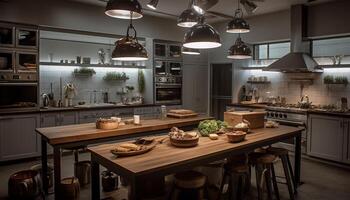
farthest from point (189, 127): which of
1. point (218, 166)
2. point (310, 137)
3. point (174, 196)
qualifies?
point (310, 137)

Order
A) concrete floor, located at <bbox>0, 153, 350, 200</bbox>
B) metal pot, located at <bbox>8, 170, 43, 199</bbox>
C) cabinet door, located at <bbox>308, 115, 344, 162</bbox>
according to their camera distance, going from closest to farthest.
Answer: metal pot, located at <bbox>8, 170, 43, 199</bbox> → concrete floor, located at <bbox>0, 153, 350, 200</bbox> → cabinet door, located at <bbox>308, 115, 344, 162</bbox>

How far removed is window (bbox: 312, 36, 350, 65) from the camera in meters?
5.45

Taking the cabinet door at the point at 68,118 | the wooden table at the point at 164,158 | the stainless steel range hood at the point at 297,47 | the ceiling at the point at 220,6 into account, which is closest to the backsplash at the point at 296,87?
the stainless steel range hood at the point at 297,47

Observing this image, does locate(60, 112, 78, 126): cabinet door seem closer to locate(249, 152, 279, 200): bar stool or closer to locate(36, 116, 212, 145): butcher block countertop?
locate(36, 116, 212, 145): butcher block countertop

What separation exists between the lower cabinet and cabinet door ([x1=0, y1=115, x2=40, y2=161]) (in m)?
5.07

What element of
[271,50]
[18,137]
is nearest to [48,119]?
[18,137]

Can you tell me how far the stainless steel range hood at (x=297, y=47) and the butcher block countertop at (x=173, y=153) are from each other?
2.78 metres

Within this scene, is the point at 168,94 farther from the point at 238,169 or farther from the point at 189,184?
the point at 189,184

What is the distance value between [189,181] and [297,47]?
455cm

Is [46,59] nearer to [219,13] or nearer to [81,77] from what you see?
[81,77]

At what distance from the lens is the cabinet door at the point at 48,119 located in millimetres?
4938

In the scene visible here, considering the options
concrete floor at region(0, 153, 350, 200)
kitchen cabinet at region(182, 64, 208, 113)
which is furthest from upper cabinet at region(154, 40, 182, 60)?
concrete floor at region(0, 153, 350, 200)

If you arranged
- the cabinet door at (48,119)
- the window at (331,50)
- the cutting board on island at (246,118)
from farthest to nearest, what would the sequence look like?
the window at (331,50) < the cabinet door at (48,119) < the cutting board on island at (246,118)

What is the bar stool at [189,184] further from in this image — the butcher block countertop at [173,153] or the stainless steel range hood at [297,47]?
the stainless steel range hood at [297,47]
